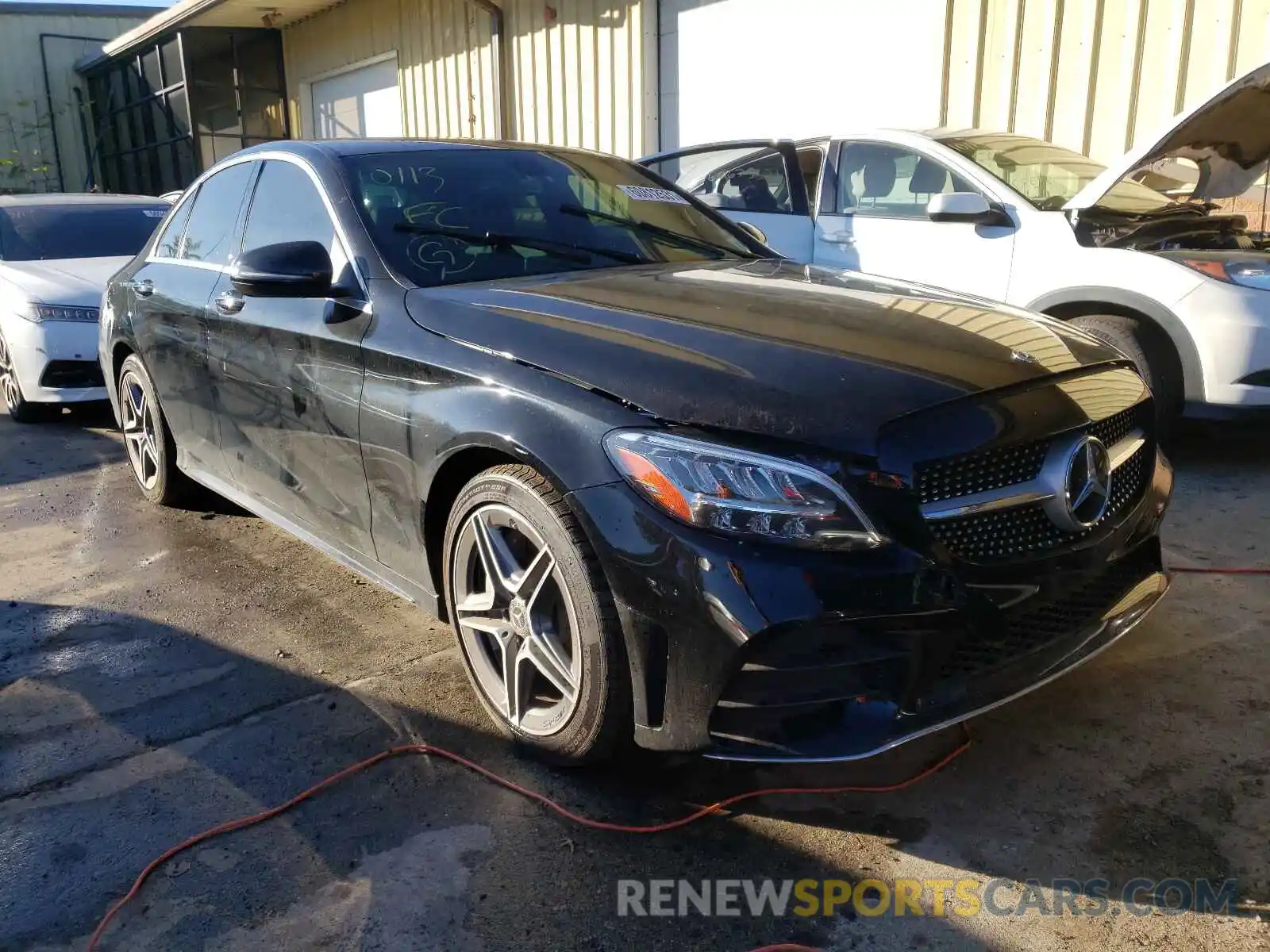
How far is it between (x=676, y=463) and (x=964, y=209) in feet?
12.2

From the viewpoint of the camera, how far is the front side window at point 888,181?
581cm

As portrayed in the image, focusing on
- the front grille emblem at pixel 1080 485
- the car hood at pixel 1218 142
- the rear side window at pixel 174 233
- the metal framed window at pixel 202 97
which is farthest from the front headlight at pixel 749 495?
the metal framed window at pixel 202 97

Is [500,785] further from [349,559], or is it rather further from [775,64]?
[775,64]

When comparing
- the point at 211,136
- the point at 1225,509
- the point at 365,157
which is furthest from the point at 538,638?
the point at 211,136

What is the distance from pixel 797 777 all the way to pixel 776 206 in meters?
4.61

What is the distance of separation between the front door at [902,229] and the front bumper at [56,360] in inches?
177

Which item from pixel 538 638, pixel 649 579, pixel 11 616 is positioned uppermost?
pixel 649 579

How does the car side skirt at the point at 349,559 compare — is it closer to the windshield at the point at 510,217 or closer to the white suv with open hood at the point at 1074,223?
the windshield at the point at 510,217

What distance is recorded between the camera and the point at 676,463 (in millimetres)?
2096

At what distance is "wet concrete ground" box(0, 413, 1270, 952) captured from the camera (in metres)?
2.04

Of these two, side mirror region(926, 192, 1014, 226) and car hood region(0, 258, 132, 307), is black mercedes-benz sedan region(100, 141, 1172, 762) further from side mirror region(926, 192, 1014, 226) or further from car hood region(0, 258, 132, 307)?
car hood region(0, 258, 132, 307)

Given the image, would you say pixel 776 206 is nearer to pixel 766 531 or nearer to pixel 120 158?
pixel 766 531

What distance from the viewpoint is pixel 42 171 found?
21609mm

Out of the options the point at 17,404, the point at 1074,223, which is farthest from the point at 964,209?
the point at 17,404
